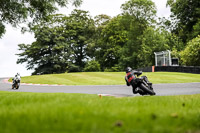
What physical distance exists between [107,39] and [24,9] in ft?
137

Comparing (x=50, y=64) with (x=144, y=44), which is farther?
(x=50, y=64)

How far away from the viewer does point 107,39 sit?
177 feet

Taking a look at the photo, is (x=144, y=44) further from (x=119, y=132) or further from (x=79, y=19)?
(x=119, y=132)

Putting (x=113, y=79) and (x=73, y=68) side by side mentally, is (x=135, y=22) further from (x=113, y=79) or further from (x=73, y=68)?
(x=113, y=79)

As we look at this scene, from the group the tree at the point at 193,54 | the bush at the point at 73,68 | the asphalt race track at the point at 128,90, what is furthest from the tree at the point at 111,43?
the asphalt race track at the point at 128,90

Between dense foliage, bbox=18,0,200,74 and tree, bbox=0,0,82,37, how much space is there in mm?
33857

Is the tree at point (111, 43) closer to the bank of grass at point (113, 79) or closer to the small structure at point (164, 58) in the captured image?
the small structure at point (164, 58)

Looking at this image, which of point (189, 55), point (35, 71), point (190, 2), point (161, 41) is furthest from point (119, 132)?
point (35, 71)

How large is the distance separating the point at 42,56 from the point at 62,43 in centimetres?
529

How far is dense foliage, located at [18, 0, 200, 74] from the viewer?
157ft

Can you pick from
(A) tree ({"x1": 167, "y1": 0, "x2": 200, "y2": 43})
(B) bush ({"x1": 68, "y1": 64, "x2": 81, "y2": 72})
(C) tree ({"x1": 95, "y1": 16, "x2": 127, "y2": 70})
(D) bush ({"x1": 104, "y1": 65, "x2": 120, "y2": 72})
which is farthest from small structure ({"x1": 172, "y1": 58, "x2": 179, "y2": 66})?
(B) bush ({"x1": 68, "y1": 64, "x2": 81, "y2": 72})

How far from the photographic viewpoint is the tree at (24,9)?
1242 cm

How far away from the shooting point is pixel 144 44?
4638 cm

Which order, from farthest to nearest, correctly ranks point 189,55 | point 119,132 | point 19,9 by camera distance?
point 189,55, point 19,9, point 119,132
